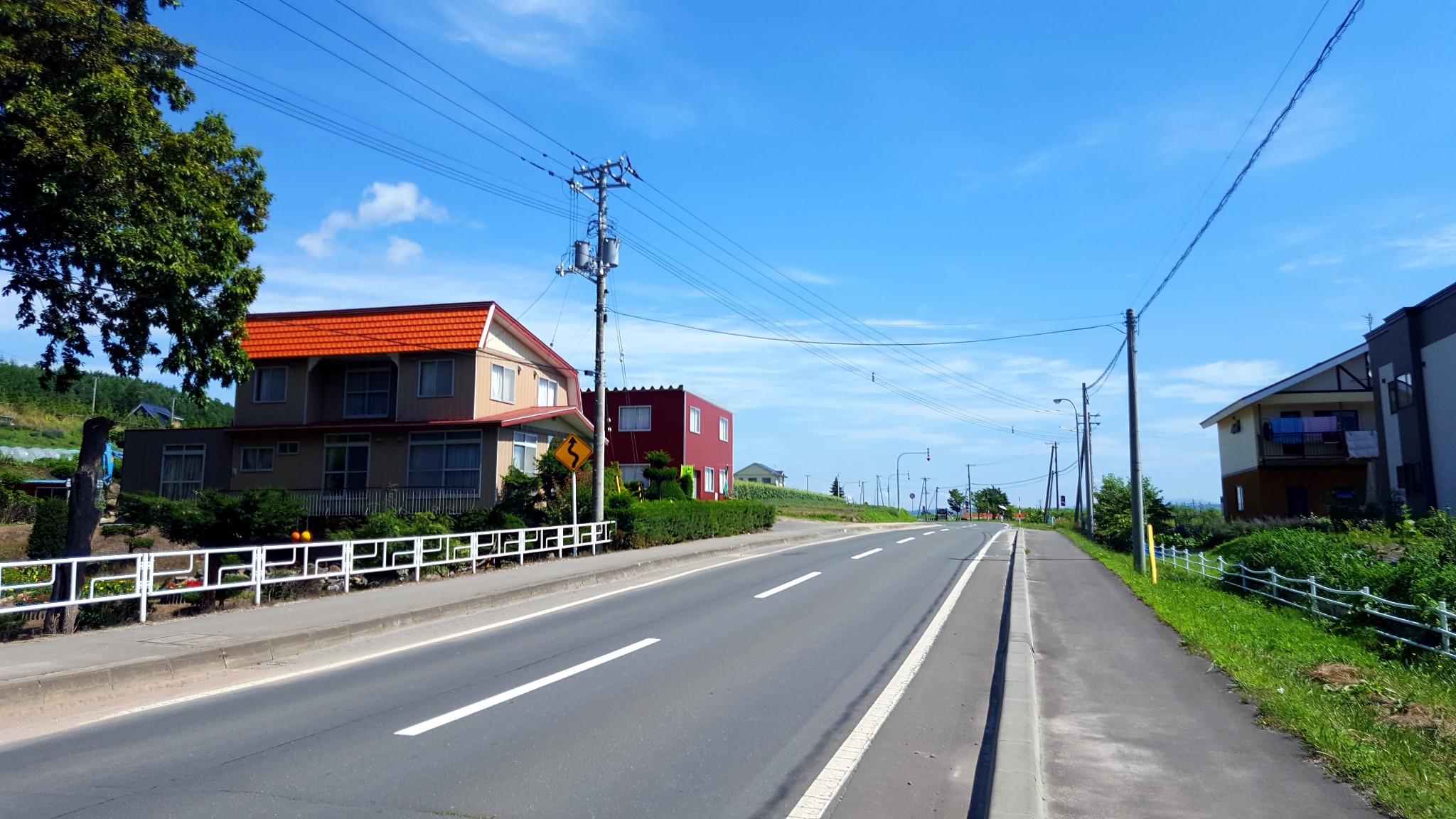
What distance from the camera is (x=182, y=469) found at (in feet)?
105

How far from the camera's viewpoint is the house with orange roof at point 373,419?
29.0m

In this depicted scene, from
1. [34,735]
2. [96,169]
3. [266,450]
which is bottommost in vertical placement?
[34,735]

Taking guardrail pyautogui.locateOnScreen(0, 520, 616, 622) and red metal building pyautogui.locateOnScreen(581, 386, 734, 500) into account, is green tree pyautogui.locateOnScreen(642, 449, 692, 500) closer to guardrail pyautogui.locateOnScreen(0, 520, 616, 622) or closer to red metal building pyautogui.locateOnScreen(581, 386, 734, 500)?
red metal building pyautogui.locateOnScreen(581, 386, 734, 500)

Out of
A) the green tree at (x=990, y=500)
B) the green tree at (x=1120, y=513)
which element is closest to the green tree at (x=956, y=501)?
the green tree at (x=990, y=500)

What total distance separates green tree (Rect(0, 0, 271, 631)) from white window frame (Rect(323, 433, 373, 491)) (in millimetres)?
14802

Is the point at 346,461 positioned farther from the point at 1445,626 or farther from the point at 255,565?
the point at 1445,626

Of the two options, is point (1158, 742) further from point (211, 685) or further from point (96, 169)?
point (96, 169)

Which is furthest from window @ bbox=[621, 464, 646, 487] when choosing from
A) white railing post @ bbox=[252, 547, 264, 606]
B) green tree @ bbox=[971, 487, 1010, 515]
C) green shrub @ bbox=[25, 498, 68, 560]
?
green tree @ bbox=[971, 487, 1010, 515]

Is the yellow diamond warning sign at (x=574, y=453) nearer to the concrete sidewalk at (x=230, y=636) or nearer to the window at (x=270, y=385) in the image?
the concrete sidewalk at (x=230, y=636)

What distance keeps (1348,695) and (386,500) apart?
1079 inches

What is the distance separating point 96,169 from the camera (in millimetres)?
11836

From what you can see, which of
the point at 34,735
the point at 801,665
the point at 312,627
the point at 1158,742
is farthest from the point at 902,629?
the point at 34,735

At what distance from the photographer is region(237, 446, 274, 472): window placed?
102 ft

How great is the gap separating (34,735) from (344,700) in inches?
84.7
